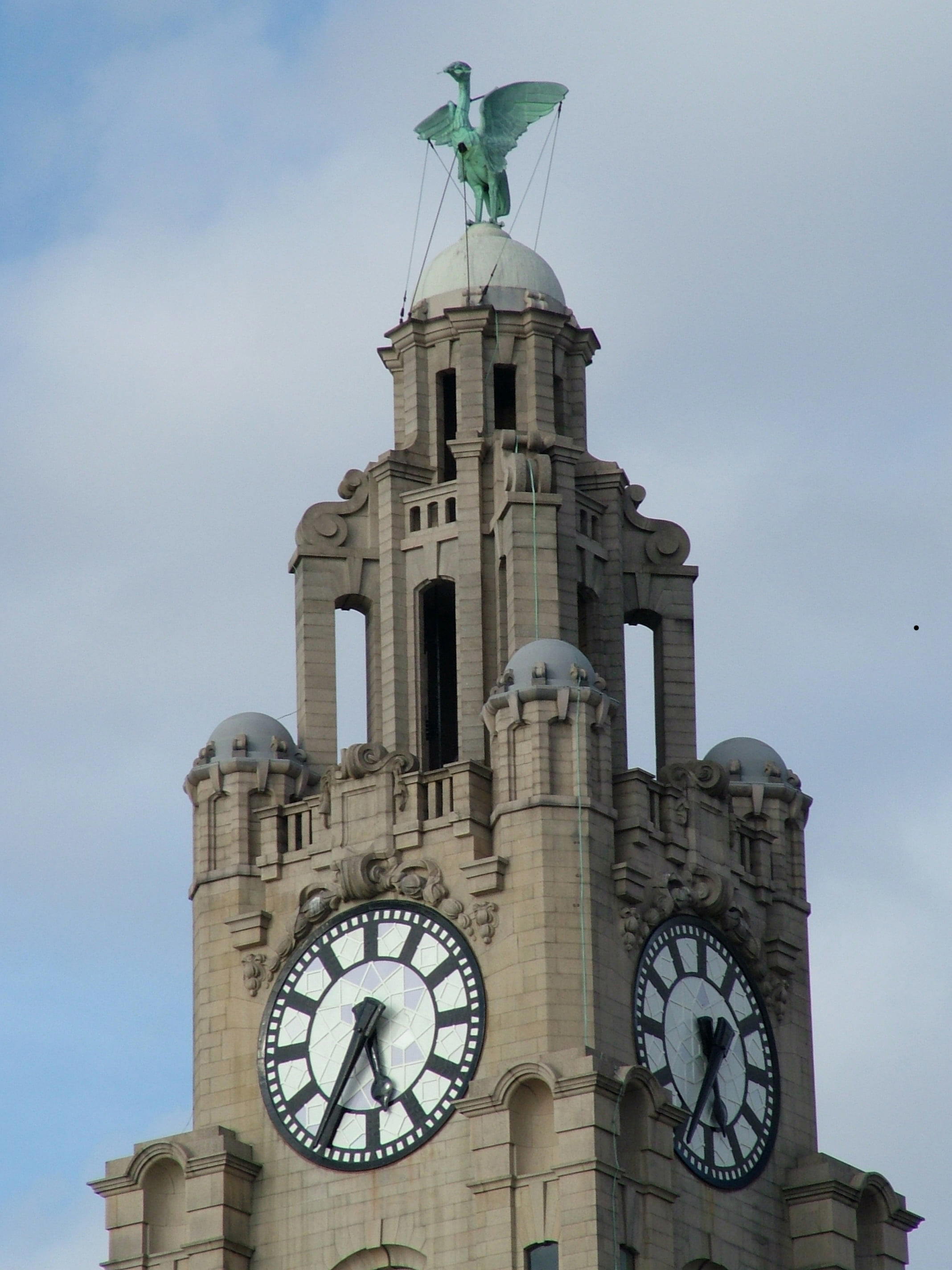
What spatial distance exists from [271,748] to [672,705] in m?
6.25

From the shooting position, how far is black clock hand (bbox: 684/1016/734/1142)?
74.2 m

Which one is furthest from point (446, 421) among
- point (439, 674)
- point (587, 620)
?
point (439, 674)

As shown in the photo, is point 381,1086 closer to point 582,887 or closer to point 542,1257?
point 542,1257

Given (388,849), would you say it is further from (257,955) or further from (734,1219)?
(734,1219)

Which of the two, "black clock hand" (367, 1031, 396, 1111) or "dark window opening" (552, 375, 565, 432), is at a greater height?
"dark window opening" (552, 375, 565, 432)

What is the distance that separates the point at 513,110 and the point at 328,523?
7592 millimetres

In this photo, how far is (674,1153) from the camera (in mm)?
72875

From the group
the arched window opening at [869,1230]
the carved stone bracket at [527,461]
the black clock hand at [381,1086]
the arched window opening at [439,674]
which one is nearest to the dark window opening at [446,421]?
the carved stone bracket at [527,461]

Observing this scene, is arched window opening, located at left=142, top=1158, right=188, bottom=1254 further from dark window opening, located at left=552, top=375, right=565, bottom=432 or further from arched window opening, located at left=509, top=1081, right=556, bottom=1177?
dark window opening, located at left=552, top=375, right=565, bottom=432

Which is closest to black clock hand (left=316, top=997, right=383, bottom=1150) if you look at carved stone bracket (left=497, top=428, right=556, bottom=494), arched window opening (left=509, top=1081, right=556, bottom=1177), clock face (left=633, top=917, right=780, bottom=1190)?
arched window opening (left=509, top=1081, right=556, bottom=1177)

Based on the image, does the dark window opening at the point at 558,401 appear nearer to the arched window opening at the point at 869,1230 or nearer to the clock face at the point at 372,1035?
the clock face at the point at 372,1035

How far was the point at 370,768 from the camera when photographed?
75688 mm

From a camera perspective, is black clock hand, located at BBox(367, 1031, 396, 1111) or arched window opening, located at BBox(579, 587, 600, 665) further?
arched window opening, located at BBox(579, 587, 600, 665)

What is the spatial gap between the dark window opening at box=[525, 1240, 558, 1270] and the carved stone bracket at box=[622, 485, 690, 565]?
12614 millimetres
